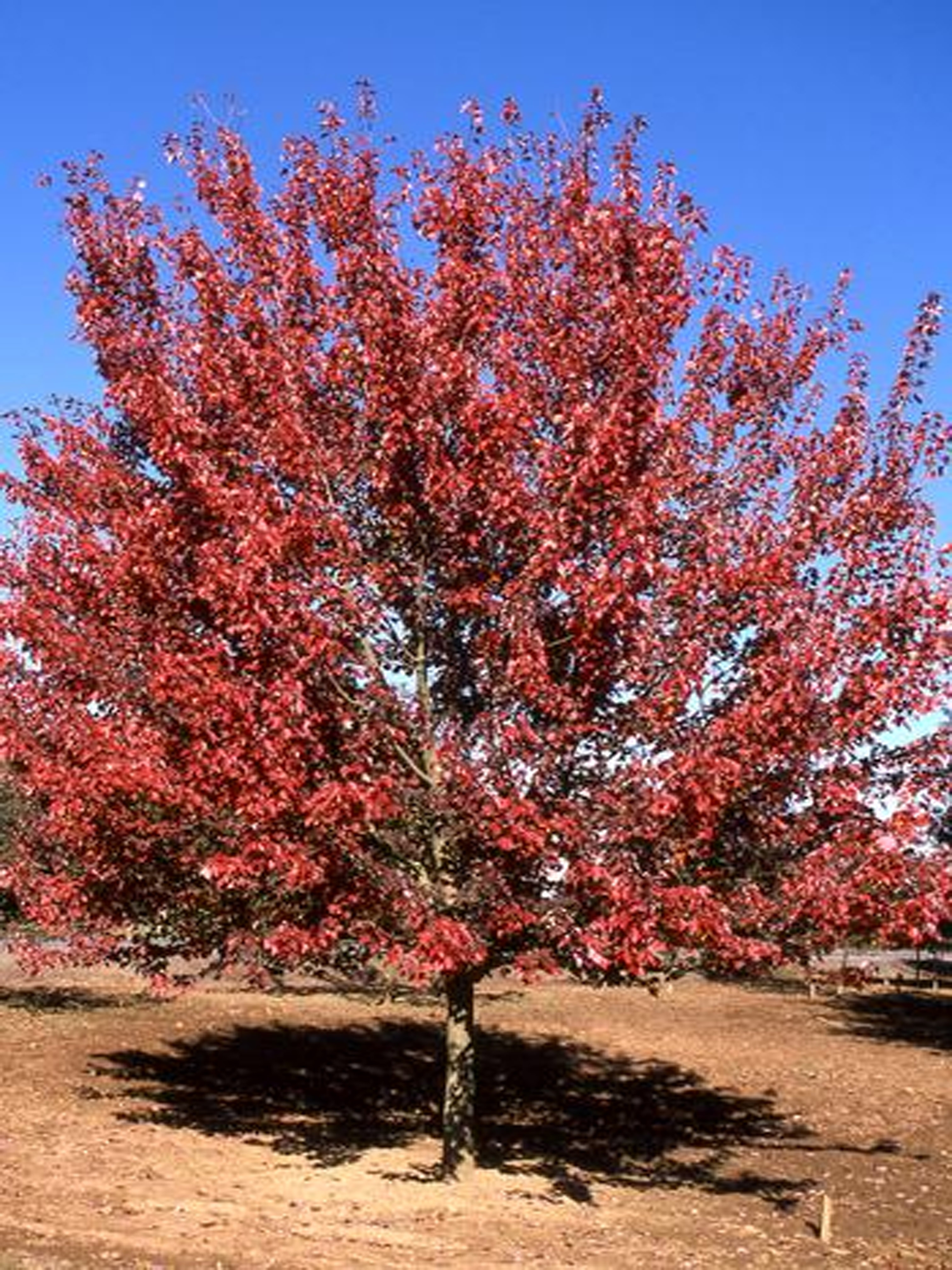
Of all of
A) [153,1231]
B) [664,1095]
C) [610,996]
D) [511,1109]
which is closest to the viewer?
[153,1231]

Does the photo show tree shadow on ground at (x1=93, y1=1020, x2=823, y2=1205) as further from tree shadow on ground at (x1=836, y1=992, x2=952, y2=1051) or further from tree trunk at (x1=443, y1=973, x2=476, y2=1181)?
tree shadow on ground at (x1=836, y1=992, x2=952, y2=1051)

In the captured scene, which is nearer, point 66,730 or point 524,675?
point 524,675

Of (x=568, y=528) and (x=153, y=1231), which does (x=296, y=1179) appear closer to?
(x=153, y=1231)

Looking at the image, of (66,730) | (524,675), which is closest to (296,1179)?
(66,730)

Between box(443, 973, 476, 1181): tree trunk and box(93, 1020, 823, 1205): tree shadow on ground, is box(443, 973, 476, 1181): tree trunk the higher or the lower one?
the higher one

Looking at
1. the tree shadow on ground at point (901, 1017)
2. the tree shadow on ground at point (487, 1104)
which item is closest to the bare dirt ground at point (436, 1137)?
the tree shadow on ground at point (487, 1104)

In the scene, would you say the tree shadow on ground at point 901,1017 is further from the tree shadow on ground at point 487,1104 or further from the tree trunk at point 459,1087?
the tree trunk at point 459,1087

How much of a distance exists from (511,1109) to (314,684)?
12735mm

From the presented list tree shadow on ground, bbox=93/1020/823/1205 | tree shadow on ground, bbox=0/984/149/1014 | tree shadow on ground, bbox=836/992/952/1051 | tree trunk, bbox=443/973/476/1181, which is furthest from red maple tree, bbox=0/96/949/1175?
tree shadow on ground, bbox=836/992/952/1051

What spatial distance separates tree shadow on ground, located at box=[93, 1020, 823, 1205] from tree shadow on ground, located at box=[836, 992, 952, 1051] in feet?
28.1

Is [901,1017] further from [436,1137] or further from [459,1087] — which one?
[459,1087]

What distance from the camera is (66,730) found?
11.6 metres

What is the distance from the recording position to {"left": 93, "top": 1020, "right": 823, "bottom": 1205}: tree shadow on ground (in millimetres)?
16375

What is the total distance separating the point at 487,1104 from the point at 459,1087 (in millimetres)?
8475
